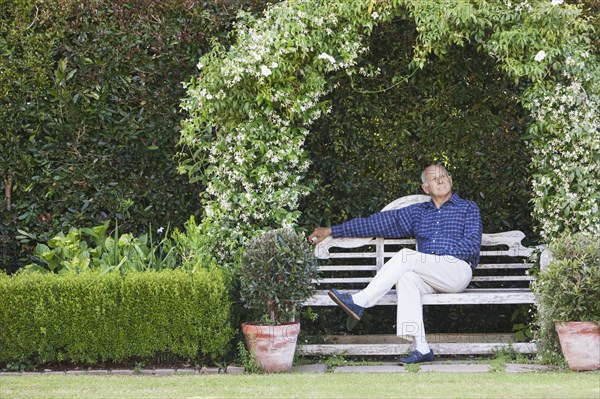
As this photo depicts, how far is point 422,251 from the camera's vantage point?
6410 millimetres

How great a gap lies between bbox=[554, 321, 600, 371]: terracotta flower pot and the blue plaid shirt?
1.05 metres

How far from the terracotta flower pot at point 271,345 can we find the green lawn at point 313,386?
0.57ft

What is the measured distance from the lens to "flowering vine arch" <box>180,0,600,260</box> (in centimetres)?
582

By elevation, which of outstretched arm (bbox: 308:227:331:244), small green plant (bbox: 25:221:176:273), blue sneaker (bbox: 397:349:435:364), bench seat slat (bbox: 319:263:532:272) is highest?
outstretched arm (bbox: 308:227:331:244)

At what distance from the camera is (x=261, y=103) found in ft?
19.7

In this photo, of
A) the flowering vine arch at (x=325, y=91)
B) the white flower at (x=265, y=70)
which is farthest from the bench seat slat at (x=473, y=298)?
the white flower at (x=265, y=70)

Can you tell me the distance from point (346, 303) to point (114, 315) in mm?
1456

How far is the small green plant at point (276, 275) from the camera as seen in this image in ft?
18.1

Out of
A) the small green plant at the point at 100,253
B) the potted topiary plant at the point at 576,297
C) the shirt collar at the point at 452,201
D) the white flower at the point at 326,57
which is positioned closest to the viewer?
the potted topiary plant at the point at 576,297

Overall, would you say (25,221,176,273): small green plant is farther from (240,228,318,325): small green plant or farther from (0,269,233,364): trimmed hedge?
(240,228,318,325): small green plant

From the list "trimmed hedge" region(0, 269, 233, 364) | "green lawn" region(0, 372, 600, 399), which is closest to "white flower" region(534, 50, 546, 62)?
"green lawn" region(0, 372, 600, 399)

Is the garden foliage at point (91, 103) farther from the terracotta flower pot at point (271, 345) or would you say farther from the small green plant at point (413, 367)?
the small green plant at point (413, 367)

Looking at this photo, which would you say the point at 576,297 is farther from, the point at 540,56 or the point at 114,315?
the point at 114,315

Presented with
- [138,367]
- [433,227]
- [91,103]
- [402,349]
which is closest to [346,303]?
[402,349]
